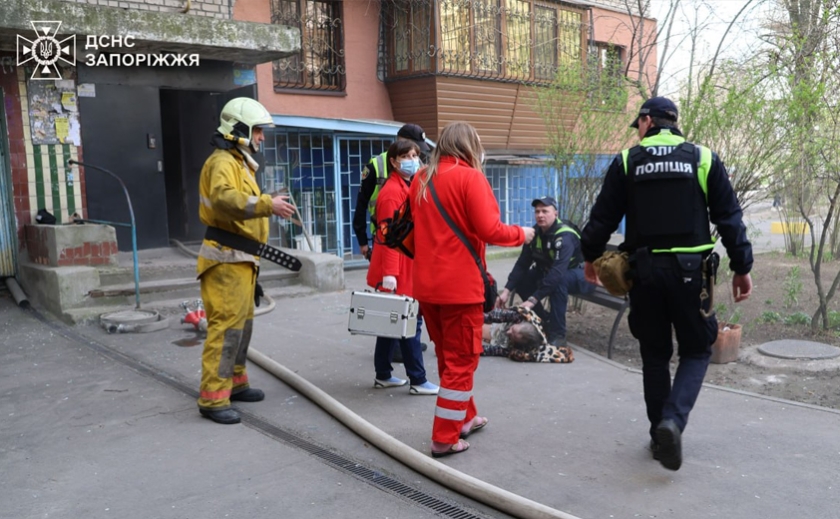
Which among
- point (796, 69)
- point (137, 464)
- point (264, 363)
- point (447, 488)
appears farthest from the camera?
point (796, 69)

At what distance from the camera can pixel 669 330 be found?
4156 mm

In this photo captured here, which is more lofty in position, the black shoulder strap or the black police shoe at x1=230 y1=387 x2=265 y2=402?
the black shoulder strap

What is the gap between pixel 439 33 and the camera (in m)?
12.6

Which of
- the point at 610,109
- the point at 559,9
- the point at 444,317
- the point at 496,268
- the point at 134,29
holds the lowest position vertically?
the point at 496,268

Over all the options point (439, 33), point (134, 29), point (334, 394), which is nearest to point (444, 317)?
point (334, 394)

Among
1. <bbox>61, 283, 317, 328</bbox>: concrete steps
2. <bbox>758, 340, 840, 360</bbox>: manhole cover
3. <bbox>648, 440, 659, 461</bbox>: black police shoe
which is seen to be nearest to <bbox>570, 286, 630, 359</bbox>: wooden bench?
<bbox>758, 340, 840, 360</bbox>: manhole cover

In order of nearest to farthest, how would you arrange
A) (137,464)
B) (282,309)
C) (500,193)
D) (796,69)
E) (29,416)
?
(137,464) → (29,416) → (796,69) → (282,309) → (500,193)

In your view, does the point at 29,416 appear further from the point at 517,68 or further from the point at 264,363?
the point at 517,68

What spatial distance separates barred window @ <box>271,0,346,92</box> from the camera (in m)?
12.3

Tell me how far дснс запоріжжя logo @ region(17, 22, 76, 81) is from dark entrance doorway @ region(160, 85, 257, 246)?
8.39 ft

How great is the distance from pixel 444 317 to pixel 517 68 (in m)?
10.7

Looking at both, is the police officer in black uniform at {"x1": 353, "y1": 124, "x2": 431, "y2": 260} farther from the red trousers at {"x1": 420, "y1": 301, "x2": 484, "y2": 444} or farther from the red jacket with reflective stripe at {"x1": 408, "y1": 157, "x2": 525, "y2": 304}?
the red trousers at {"x1": 420, "y1": 301, "x2": 484, "y2": 444}

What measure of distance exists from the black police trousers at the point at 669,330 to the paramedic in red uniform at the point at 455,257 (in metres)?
0.72

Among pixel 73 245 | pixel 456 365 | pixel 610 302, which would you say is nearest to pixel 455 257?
pixel 456 365
